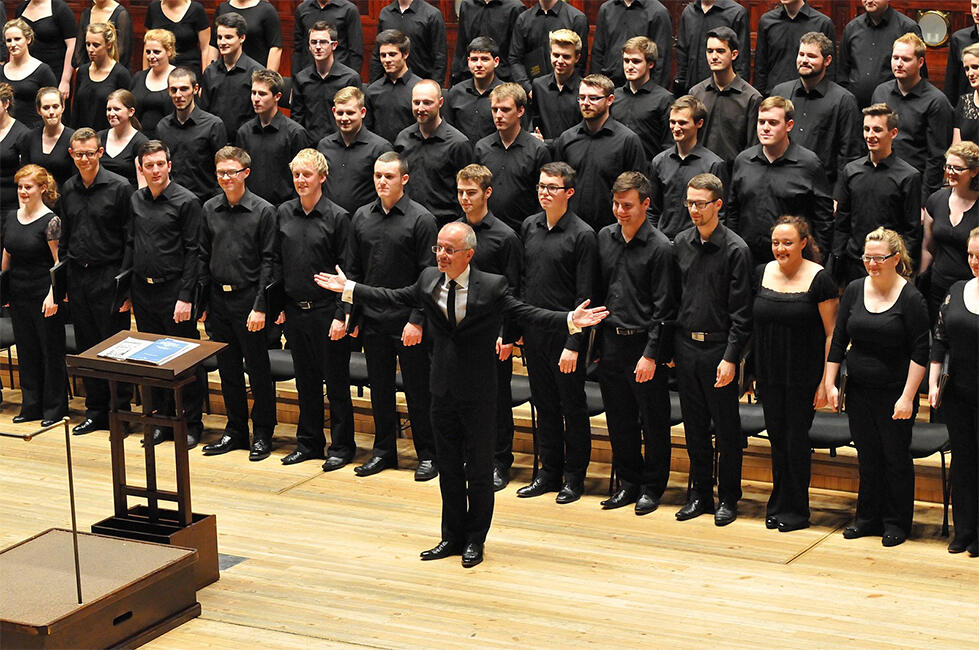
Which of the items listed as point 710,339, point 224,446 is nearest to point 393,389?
point 224,446

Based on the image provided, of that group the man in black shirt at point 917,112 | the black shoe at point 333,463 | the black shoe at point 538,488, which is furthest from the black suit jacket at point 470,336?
the man in black shirt at point 917,112

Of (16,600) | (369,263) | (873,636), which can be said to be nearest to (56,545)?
(16,600)

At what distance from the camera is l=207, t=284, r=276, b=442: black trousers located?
6.29m

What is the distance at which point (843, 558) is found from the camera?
5078 mm

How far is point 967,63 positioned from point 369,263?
252cm

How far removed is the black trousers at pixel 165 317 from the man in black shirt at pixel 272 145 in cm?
62

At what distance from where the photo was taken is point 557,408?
5855mm

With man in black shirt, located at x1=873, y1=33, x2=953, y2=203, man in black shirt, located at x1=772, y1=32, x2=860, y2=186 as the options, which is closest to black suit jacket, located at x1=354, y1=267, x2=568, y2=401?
man in black shirt, located at x1=772, y1=32, x2=860, y2=186

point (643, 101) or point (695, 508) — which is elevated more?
point (643, 101)

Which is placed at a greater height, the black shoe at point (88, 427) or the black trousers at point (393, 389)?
the black trousers at point (393, 389)

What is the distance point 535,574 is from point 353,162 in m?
2.22

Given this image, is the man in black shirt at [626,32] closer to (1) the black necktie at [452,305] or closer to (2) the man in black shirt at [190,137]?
(2) the man in black shirt at [190,137]

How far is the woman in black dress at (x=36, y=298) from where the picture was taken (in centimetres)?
678

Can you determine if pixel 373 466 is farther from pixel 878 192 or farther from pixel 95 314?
pixel 878 192
